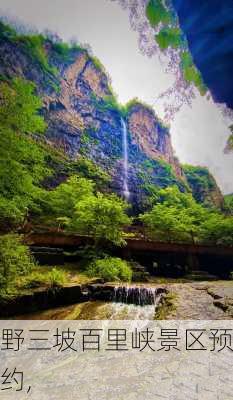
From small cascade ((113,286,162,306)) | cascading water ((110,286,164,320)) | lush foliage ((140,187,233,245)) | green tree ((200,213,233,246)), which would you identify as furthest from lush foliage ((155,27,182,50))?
green tree ((200,213,233,246))

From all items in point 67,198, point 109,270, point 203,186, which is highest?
point 203,186

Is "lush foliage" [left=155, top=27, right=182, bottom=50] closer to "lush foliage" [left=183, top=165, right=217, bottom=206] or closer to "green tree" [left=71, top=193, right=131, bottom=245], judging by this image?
"green tree" [left=71, top=193, right=131, bottom=245]

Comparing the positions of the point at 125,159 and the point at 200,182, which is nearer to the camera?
the point at 125,159

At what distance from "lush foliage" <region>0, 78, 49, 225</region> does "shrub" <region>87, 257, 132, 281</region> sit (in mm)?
5371

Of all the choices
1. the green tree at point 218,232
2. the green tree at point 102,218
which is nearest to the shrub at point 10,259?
the green tree at point 102,218

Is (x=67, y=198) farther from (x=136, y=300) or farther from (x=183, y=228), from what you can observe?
(x=136, y=300)

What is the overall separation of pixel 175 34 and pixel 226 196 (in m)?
45.8

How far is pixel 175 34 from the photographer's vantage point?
2.37 metres

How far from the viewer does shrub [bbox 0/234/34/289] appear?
19.2 feet

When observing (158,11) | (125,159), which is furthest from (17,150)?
(125,159)

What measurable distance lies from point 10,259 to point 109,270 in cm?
571

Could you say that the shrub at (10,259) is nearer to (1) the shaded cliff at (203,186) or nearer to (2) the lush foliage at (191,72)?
(2) the lush foliage at (191,72)

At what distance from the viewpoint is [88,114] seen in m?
36.1

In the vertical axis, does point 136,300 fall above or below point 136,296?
below
